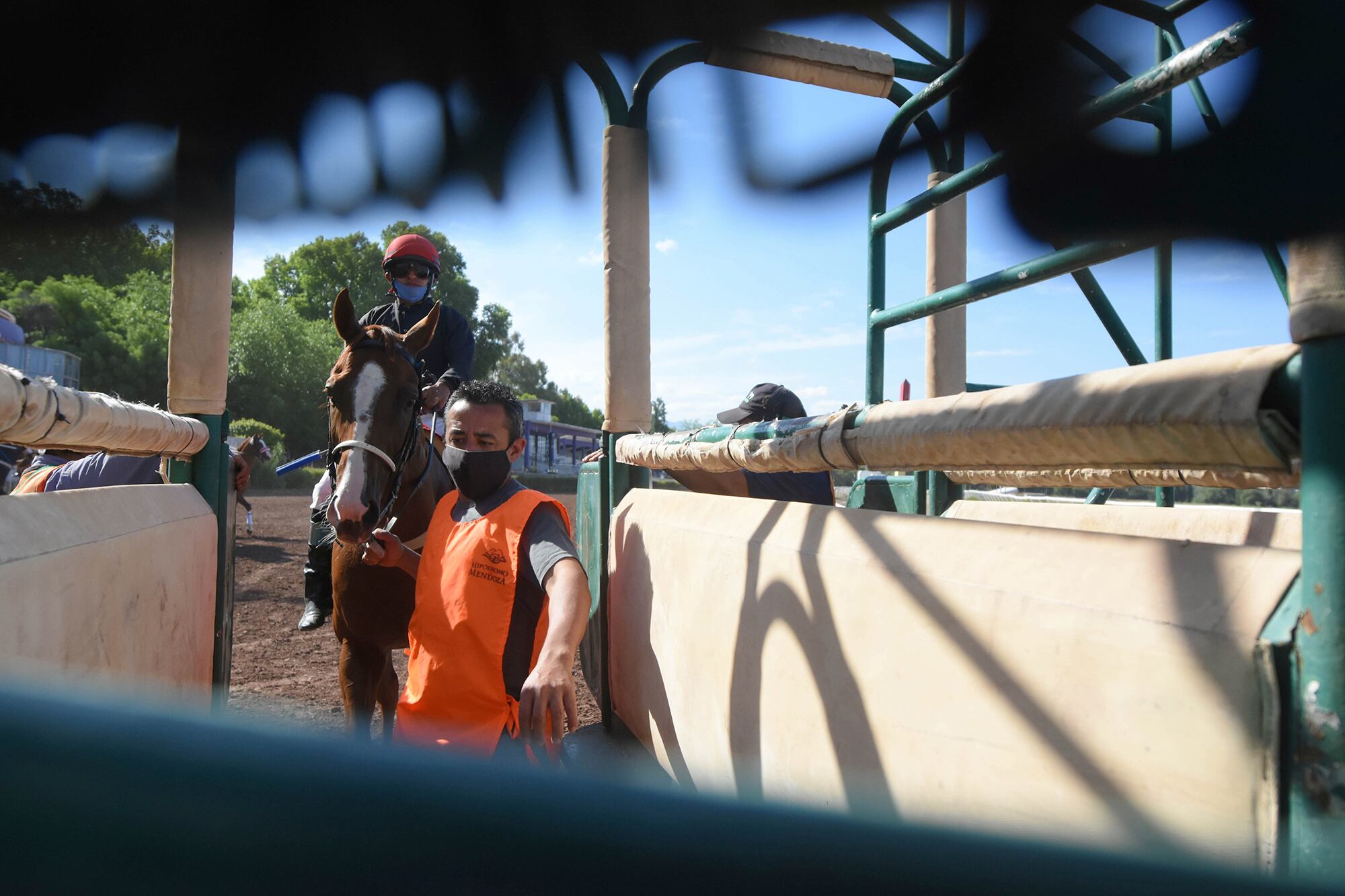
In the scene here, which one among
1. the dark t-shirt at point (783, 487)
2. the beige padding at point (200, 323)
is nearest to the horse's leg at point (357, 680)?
the beige padding at point (200, 323)

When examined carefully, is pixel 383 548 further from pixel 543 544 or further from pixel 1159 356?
pixel 1159 356

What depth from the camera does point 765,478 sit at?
389cm

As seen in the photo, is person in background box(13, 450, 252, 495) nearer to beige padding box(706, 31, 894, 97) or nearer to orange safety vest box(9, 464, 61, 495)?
orange safety vest box(9, 464, 61, 495)

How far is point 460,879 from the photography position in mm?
301

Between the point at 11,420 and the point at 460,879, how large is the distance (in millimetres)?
1556

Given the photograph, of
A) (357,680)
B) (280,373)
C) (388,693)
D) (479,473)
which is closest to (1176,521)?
(479,473)

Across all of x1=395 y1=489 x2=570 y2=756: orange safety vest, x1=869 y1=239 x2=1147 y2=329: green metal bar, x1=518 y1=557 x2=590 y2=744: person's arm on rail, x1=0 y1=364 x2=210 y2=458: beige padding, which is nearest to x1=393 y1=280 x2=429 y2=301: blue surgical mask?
x1=0 y1=364 x2=210 y2=458: beige padding

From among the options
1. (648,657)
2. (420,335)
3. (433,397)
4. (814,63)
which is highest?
(814,63)

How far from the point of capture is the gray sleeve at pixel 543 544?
2104 mm

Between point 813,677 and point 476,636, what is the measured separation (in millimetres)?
1088

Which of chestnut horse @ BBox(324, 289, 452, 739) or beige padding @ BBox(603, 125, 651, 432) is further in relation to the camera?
beige padding @ BBox(603, 125, 651, 432)

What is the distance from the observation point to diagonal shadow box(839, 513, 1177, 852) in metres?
0.85

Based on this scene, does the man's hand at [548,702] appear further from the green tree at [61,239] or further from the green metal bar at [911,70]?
the green metal bar at [911,70]

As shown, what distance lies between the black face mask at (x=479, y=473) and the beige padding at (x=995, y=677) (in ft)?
2.83
